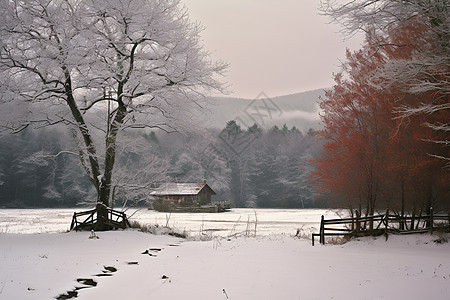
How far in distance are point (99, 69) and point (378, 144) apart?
12.1 metres

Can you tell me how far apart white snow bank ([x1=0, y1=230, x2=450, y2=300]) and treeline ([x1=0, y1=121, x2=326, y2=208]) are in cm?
4417

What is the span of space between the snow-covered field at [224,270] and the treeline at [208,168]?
1749 inches

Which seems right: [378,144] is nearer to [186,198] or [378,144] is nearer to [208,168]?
[186,198]

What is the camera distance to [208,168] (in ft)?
232

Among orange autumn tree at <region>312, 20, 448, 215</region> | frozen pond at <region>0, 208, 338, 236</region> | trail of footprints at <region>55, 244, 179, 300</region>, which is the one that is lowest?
frozen pond at <region>0, 208, 338, 236</region>

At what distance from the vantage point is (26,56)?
15.7 meters

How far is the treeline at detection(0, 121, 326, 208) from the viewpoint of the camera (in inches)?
2534

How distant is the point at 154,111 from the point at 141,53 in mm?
2769

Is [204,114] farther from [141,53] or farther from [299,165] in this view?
[299,165]

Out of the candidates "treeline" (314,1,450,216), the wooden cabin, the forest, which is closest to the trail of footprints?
the forest

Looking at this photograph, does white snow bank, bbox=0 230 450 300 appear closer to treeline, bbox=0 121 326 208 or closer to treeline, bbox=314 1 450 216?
treeline, bbox=314 1 450 216

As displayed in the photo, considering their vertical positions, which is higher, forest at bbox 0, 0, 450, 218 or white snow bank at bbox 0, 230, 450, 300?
forest at bbox 0, 0, 450, 218

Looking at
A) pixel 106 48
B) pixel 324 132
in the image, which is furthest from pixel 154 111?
pixel 324 132

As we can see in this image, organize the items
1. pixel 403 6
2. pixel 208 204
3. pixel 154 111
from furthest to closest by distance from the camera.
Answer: pixel 208 204, pixel 154 111, pixel 403 6
